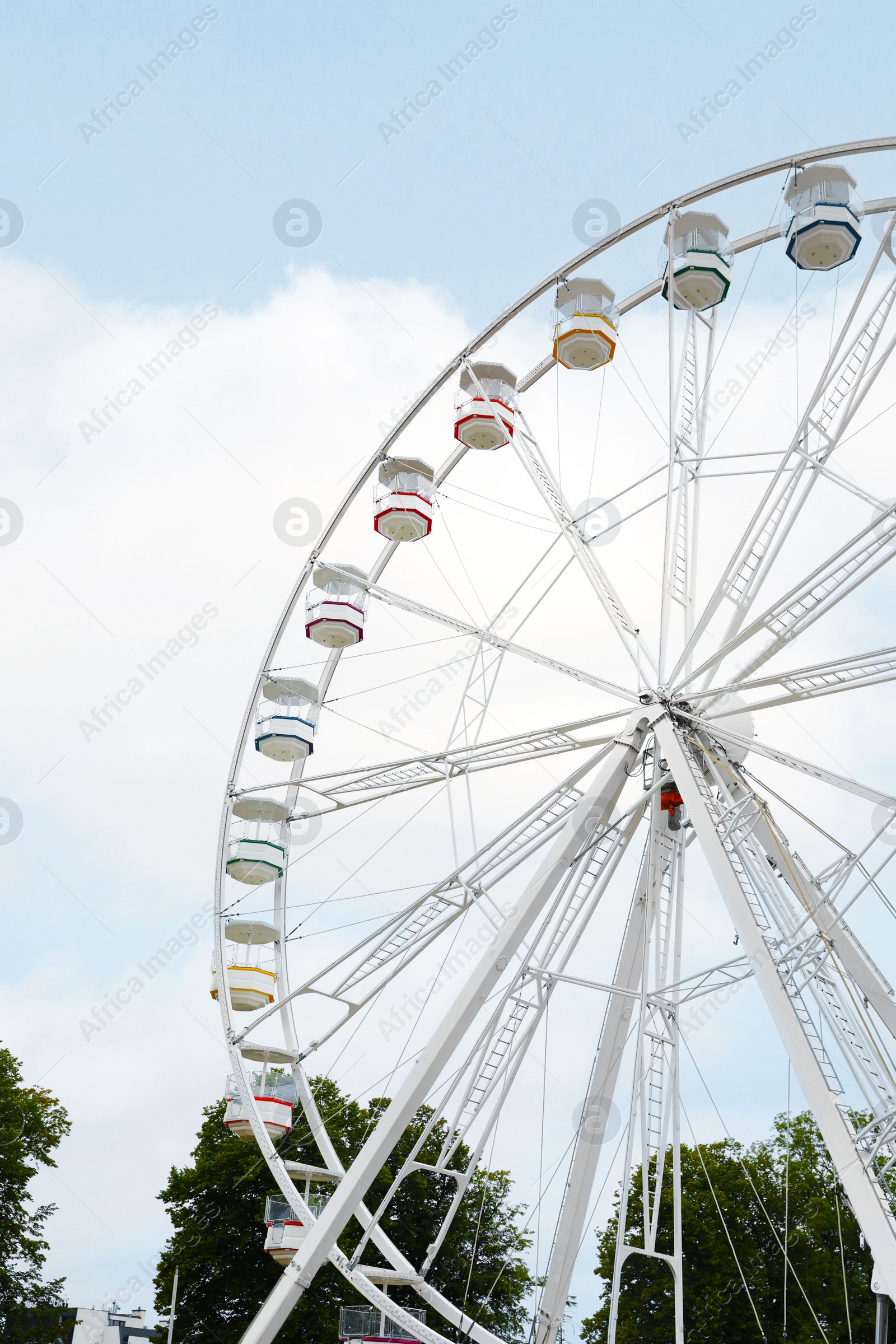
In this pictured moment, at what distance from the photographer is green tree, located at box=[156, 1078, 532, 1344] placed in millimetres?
34281

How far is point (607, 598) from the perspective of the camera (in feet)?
67.4

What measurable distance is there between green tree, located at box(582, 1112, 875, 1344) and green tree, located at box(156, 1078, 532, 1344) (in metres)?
3.42

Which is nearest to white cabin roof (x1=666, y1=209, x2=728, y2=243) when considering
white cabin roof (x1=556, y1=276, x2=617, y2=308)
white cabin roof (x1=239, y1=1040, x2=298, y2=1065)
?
white cabin roof (x1=556, y1=276, x2=617, y2=308)

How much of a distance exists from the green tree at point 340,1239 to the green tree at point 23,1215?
296 centimetres

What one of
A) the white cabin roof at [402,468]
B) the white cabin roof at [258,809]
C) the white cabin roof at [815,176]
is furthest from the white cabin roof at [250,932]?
the white cabin roof at [815,176]

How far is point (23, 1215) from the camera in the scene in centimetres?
3484

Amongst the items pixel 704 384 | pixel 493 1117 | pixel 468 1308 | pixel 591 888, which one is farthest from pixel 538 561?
pixel 468 1308

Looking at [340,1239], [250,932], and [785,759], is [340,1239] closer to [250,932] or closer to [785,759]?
[250,932]

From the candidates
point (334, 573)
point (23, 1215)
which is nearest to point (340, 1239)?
point (23, 1215)

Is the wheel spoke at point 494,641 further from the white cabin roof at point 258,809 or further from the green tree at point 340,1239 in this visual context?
the green tree at point 340,1239

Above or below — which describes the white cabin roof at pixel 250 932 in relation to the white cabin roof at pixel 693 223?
below

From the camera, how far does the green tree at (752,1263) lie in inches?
1371

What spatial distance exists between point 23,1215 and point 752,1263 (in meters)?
19.3

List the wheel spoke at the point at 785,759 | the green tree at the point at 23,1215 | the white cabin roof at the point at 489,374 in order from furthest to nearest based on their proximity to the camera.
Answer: the green tree at the point at 23,1215
the white cabin roof at the point at 489,374
the wheel spoke at the point at 785,759
